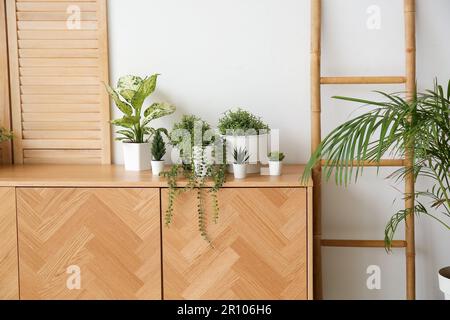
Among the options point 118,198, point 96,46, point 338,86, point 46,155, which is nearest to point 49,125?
point 46,155

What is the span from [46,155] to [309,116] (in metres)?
1.24

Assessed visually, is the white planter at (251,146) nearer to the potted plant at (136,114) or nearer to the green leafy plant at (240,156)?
the green leafy plant at (240,156)

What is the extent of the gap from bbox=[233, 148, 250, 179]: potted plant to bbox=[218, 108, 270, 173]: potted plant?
26mm

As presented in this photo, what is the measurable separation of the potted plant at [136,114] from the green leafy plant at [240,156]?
1.29 ft

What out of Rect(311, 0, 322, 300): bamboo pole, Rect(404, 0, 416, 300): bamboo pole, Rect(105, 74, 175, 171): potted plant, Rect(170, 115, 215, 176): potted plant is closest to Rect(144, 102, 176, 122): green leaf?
Rect(105, 74, 175, 171): potted plant

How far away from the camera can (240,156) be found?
2711mm

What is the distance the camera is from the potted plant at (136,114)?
2896 millimetres

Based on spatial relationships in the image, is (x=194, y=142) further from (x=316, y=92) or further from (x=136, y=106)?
(x=316, y=92)

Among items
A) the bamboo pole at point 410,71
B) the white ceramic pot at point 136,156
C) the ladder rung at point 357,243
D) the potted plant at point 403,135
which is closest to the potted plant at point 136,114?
the white ceramic pot at point 136,156

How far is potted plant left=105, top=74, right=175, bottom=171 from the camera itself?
9.50 ft

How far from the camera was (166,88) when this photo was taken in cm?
306

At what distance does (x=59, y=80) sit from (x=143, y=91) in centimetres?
46

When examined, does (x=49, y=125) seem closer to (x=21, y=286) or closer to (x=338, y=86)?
(x=21, y=286)

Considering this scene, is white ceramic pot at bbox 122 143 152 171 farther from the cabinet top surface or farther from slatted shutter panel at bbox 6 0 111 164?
slatted shutter panel at bbox 6 0 111 164
